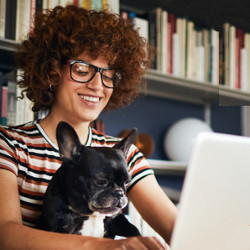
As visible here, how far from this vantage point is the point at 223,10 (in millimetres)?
1856

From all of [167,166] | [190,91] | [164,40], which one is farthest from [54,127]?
[190,91]

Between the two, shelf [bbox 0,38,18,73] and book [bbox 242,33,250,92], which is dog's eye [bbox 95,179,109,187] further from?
book [bbox 242,33,250,92]

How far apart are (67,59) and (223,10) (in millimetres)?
1120

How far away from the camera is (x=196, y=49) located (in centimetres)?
191

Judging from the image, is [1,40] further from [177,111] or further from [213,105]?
[213,105]

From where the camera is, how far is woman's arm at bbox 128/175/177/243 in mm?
1011

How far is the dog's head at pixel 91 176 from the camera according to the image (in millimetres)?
821

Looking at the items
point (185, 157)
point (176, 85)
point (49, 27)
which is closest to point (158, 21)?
point (176, 85)

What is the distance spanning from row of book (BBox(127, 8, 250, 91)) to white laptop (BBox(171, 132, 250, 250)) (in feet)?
3.92

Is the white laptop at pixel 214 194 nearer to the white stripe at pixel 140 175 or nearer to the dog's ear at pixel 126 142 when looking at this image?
the dog's ear at pixel 126 142

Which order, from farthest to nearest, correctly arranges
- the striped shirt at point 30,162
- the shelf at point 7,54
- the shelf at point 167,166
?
the shelf at point 167,166
the shelf at point 7,54
the striped shirt at point 30,162

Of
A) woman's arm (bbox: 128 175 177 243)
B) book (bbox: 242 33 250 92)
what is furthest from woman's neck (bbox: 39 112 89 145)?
book (bbox: 242 33 250 92)

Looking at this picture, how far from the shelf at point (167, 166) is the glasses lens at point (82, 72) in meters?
0.74

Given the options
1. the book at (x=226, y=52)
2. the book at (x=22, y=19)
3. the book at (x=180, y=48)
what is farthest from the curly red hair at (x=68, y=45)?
the book at (x=226, y=52)
